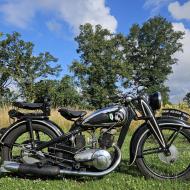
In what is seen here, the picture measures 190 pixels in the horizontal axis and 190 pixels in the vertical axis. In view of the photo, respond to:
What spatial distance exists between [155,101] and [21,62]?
59.3 metres

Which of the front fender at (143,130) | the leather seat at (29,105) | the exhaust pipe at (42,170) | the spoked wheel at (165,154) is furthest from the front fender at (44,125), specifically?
the spoked wheel at (165,154)

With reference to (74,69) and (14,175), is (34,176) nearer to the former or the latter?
(14,175)

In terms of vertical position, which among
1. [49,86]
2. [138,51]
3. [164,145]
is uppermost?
[138,51]

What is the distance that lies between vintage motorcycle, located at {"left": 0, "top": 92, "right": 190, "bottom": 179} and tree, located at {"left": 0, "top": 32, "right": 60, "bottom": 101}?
5585 cm

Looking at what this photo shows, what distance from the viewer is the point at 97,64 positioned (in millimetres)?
64625

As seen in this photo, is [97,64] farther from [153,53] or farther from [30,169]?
[30,169]

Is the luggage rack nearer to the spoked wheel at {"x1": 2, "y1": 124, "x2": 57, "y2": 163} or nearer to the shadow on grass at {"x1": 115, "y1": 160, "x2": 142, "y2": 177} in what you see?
the shadow on grass at {"x1": 115, "y1": 160, "x2": 142, "y2": 177}

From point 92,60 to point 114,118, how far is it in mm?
57939

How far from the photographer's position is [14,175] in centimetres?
764

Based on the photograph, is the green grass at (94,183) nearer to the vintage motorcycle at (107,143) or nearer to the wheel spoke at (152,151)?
the vintage motorcycle at (107,143)

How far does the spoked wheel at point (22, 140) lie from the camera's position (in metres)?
7.48

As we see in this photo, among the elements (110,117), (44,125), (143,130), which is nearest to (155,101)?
(143,130)

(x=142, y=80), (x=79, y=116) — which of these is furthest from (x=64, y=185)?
(x=142, y=80)

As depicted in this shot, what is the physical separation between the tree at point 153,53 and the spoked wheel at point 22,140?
6120 centimetres
